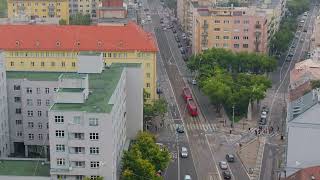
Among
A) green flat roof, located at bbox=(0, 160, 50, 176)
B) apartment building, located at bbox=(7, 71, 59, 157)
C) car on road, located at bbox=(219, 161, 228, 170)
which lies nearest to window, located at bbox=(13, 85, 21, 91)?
apartment building, located at bbox=(7, 71, 59, 157)

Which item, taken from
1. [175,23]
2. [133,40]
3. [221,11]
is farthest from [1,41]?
[175,23]

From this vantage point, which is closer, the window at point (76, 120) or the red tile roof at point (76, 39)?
the window at point (76, 120)

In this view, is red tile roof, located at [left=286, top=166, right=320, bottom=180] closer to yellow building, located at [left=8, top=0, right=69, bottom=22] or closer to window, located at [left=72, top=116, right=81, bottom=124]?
window, located at [left=72, top=116, right=81, bottom=124]

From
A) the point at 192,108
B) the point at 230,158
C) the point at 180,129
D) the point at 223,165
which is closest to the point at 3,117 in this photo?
the point at 180,129

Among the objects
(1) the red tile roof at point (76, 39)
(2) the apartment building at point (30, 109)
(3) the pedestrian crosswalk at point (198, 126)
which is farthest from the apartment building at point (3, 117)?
(3) the pedestrian crosswalk at point (198, 126)

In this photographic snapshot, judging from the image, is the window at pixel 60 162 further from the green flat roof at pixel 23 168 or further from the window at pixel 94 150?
the window at pixel 94 150

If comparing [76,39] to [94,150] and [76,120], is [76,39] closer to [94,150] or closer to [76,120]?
[76,120]
